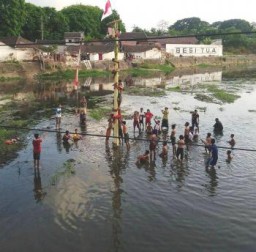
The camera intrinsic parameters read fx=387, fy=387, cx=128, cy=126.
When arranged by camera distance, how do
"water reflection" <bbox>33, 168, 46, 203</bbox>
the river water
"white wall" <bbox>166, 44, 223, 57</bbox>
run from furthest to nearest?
"white wall" <bbox>166, 44, 223, 57</bbox> → "water reflection" <bbox>33, 168, 46, 203</bbox> → the river water

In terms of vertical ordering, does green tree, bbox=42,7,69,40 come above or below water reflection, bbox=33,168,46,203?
above

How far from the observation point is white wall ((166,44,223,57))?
374 feet

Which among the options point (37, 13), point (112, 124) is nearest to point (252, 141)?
point (112, 124)

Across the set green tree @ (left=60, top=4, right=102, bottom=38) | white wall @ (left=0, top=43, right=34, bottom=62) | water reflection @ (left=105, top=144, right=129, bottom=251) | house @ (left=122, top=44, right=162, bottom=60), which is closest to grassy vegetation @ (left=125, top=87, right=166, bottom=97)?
white wall @ (left=0, top=43, right=34, bottom=62)

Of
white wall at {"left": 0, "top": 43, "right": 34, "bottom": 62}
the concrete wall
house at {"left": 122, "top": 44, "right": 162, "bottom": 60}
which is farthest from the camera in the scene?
the concrete wall

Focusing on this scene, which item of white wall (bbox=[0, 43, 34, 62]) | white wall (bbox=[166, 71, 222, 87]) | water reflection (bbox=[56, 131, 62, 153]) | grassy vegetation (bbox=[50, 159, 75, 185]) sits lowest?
grassy vegetation (bbox=[50, 159, 75, 185])

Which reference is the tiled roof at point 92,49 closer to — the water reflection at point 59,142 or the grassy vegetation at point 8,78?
the grassy vegetation at point 8,78

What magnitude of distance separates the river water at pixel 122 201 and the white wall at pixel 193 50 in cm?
9140

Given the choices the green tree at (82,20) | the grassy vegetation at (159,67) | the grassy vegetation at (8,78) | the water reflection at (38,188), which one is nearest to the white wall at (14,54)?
the grassy vegetation at (8,78)

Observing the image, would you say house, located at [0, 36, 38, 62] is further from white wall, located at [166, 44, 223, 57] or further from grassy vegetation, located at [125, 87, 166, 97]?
white wall, located at [166, 44, 223, 57]

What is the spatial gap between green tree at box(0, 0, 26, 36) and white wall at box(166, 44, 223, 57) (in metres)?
45.5

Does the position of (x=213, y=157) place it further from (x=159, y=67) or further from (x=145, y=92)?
(x=159, y=67)

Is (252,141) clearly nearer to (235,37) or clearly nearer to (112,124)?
(112,124)

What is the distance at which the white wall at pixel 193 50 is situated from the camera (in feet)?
374
